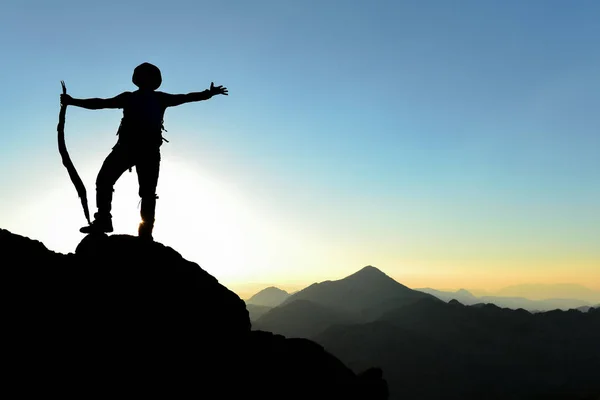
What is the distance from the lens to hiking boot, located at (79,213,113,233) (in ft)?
26.2

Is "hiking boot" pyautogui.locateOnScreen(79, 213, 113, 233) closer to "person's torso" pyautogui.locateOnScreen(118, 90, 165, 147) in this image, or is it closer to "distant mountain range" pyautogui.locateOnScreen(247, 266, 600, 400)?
"person's torso" pyautogui.locateOnScreen(118, 90, 165, 147)

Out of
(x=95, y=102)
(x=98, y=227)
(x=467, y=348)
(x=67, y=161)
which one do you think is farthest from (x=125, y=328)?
(x=467, y=348)

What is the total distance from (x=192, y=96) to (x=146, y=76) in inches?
39.0

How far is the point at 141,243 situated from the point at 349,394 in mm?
6470

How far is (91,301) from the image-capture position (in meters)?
6.95

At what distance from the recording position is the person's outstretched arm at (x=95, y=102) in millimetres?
7903

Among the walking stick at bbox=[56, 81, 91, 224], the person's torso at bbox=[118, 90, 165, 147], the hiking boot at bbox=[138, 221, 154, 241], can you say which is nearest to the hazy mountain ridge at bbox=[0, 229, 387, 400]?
the hiking boot at bbox=[138, 221, 154, 241]

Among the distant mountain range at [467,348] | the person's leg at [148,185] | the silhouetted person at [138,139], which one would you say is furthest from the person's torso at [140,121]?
the distant mountain range at [467,348]

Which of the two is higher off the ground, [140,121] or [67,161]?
[140,121]

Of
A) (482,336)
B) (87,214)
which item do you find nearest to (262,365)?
(87,214)

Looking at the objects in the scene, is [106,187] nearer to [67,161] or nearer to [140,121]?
[67,161]

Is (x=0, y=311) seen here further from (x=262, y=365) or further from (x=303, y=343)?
(x=303, y=343)

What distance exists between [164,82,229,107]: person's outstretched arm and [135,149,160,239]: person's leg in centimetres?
113

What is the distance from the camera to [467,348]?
132000mm
